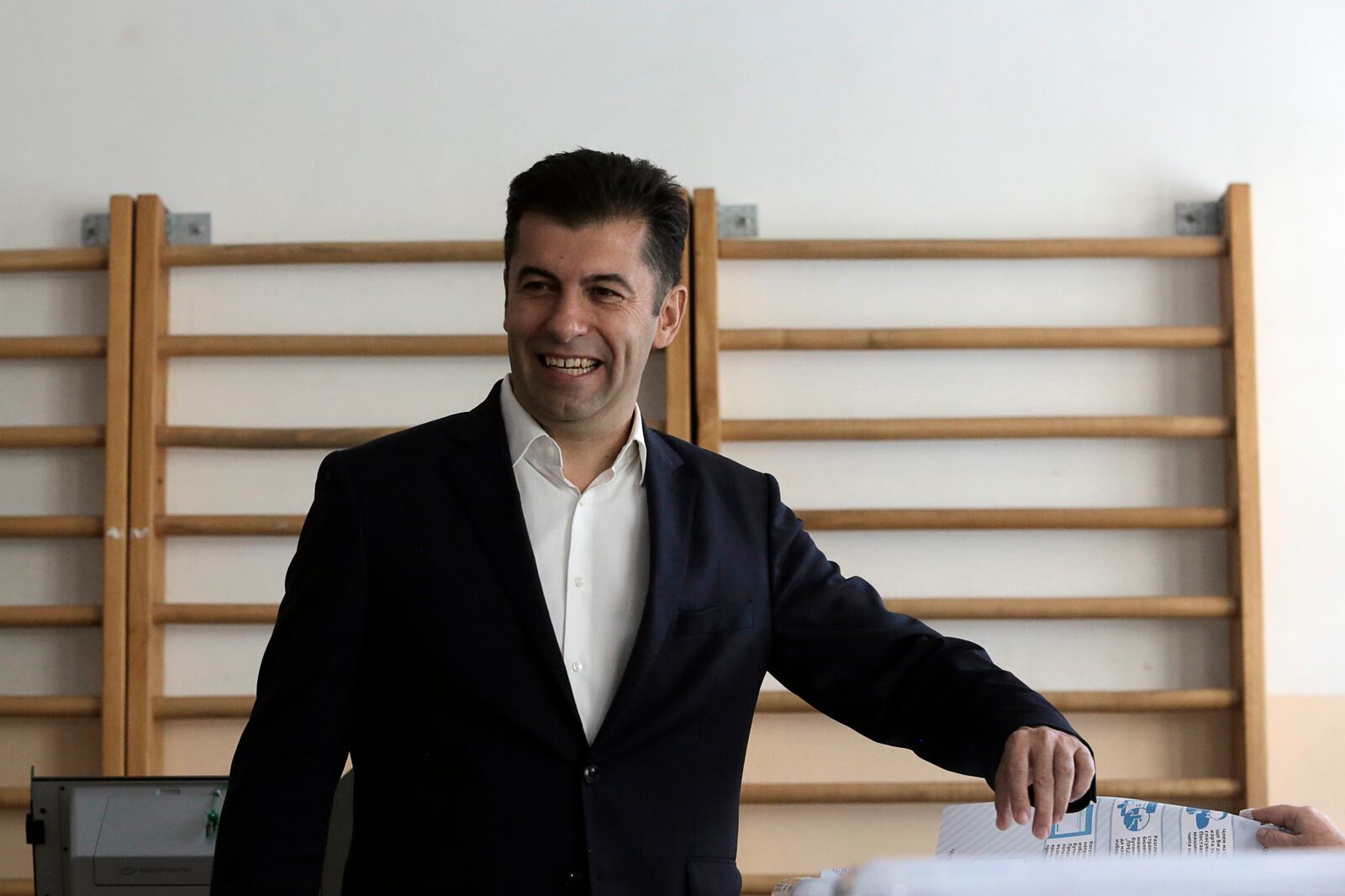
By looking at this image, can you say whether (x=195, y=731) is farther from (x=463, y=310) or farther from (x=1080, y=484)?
(x=1080, y=484)

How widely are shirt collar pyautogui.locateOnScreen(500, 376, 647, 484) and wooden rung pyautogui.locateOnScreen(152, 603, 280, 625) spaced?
5.30 feet

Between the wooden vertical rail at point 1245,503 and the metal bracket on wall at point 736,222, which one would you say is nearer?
the wooden vertical rail at point 1245,503

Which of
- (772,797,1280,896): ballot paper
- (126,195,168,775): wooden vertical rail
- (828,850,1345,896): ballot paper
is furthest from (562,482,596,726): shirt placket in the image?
(126,195,168,775): wooden vertical rail

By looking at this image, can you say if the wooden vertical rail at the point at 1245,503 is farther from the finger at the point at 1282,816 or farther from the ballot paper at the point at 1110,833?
the ballot paper at the point at 1110,833

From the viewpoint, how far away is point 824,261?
120 inches

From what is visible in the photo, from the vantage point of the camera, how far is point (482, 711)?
133cm

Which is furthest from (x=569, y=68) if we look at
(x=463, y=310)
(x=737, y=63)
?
(x=463, y=310)

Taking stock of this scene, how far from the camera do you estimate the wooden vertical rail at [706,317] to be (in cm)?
295

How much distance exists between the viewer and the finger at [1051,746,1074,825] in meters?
1.17

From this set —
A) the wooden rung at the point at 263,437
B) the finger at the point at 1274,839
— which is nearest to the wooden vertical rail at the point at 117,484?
the wooden rung at the point at 263,437

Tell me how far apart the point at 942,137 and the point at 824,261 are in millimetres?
401

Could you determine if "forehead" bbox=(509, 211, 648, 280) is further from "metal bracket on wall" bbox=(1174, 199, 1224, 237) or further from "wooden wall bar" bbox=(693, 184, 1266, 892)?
"metal bracket on wall" bbox=(1174, 199, 1224, 237)

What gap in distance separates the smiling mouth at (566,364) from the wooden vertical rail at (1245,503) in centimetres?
197

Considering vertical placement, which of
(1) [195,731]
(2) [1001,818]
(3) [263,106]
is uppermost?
(3) [263,106]
